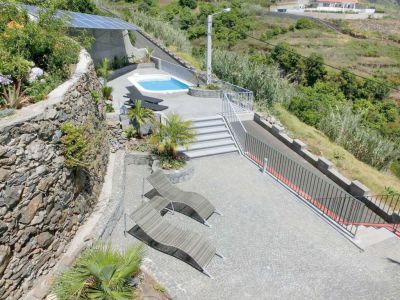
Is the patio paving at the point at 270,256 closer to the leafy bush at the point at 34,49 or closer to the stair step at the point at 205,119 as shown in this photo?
the stair step at the point at 205,119

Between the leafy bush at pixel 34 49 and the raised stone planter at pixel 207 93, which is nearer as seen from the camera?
the leafy bush at pixel 34 49

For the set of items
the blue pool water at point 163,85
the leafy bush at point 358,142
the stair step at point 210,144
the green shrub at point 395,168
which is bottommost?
the green shrub at point 395,168

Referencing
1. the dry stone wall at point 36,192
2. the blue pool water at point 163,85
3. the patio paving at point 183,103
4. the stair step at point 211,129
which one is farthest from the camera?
the blue pool water at point 163,85

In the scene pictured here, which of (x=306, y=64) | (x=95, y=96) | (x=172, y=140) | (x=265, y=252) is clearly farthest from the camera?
(x=306, y=64)

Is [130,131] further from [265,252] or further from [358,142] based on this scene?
[358,142]

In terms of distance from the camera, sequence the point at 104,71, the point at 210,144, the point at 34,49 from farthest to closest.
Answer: the point at 104,71 → the point at 210,144 → the point at 34,49

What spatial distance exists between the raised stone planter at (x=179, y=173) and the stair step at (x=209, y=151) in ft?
3.94

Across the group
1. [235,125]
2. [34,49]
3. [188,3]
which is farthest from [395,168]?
[188,3]

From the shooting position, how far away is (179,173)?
435 inches

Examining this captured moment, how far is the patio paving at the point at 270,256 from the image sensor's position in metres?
7.17

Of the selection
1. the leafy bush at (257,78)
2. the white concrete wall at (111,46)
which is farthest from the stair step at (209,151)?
the white concrete wall at (111,46)

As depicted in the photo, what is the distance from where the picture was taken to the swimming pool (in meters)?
19.1

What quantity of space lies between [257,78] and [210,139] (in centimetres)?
817

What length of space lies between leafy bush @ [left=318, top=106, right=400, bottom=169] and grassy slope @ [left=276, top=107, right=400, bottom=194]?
70 centimetres
